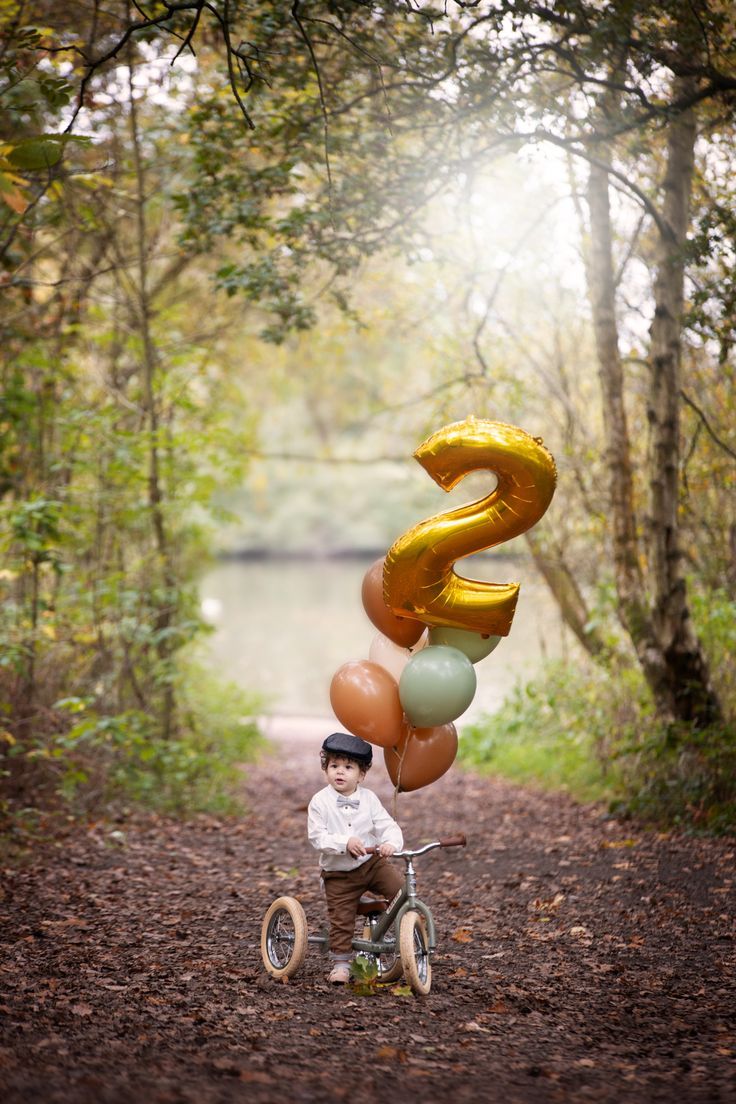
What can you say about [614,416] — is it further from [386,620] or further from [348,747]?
[348,747]

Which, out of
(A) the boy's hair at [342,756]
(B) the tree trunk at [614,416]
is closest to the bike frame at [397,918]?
(A) the boy's hair at [342,756]

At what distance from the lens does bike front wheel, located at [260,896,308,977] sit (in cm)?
403

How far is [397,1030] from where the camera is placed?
11.5 ft

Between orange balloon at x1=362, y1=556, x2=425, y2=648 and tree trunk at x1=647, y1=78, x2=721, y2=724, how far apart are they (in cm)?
322

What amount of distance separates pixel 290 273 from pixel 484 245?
3.17 metres

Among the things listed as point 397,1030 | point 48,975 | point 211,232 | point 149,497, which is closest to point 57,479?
point 149,497

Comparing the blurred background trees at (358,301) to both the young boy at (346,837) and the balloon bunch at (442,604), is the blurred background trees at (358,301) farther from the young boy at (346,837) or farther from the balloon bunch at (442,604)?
the young boy at (346,837)

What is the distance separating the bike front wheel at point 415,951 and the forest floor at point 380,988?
81mm

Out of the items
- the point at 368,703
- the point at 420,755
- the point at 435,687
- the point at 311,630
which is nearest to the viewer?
the point at 435,687

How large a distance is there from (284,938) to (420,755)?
100 cm

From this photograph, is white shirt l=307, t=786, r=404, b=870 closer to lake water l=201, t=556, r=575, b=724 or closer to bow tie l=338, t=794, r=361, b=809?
bow tie l=338, t=794, r=361, b=809

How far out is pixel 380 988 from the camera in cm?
400

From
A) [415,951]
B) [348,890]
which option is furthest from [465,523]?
[415,951]

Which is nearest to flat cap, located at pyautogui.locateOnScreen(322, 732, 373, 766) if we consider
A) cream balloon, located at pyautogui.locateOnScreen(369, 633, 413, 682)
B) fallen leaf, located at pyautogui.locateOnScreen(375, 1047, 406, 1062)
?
cream balloon, located at pyautogui.locateOnScreen(369, 633, 413, 682)
